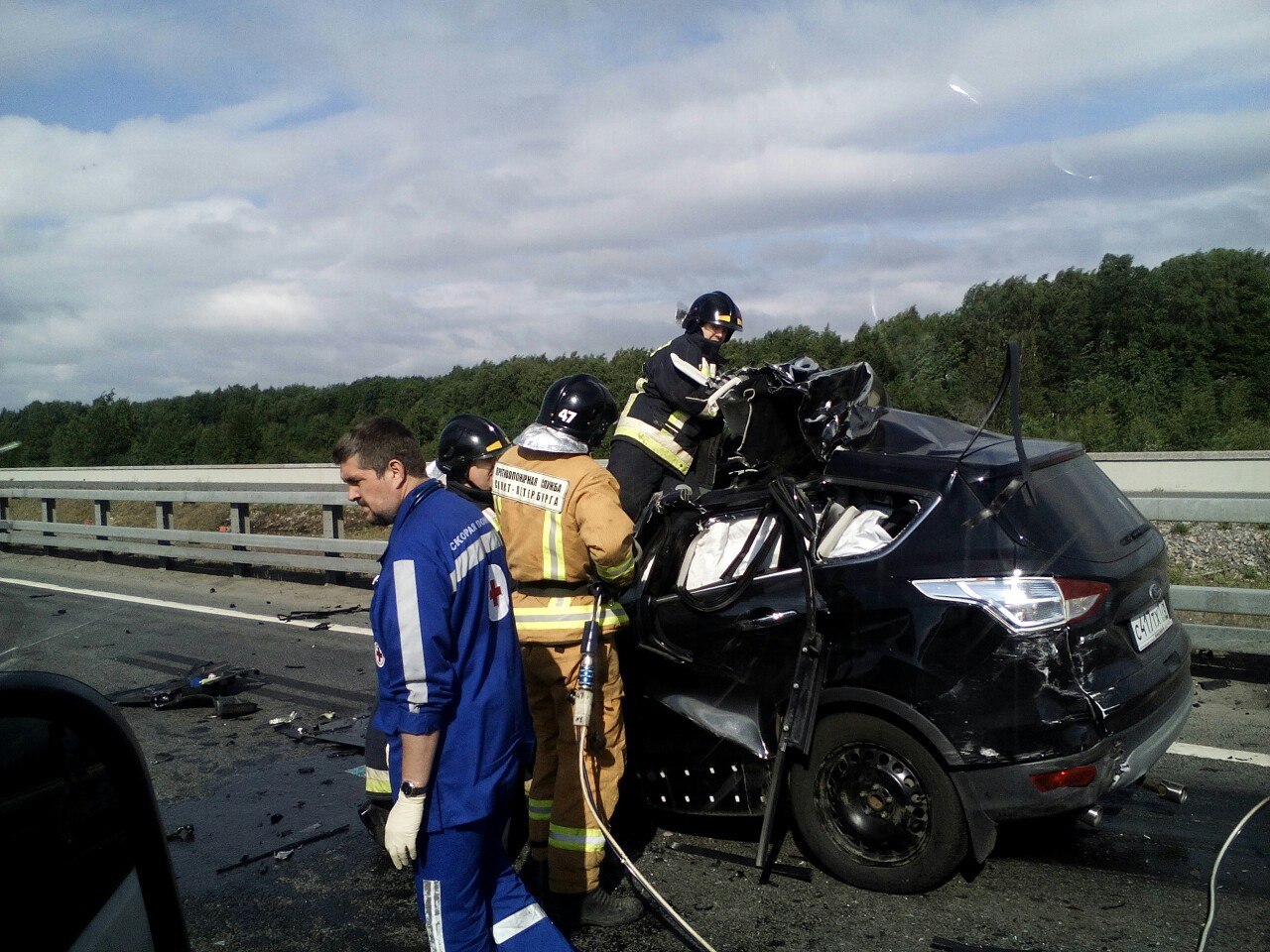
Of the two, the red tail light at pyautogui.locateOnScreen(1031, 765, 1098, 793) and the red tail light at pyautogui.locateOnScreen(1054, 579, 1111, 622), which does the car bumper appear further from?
the red tail light at pyautogui.locateOnScreen(1054, 579, 1111, 622)

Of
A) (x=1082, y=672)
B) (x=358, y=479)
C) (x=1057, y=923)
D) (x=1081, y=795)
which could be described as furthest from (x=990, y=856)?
(x=358, y=479)

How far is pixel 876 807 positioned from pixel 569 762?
118 centimetres

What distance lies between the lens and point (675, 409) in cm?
596

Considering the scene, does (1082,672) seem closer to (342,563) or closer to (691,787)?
(691,787)

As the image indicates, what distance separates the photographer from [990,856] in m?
4.01

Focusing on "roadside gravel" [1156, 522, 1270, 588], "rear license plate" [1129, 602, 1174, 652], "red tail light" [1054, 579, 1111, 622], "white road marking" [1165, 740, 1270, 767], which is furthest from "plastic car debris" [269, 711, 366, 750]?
"roadside gravel" [1156, 522, 1270, 588]

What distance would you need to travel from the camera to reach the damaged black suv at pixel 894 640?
3.39 metres

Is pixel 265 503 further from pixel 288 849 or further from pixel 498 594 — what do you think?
pixel 498 594

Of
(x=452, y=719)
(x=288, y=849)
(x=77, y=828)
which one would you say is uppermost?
(x=77, y=828)

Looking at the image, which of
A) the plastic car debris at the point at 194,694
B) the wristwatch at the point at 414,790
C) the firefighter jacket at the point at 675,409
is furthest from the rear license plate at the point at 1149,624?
the plastic car debris at the point at 194,694

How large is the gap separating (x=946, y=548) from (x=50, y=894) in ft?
9.57

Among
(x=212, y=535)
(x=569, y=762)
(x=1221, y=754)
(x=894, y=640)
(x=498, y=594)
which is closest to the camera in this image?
(x=498, y=594)

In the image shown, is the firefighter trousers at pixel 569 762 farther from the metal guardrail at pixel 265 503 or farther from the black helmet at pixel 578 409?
the metal guardrail at pixel 265 503

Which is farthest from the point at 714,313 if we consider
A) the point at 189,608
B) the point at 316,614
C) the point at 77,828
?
the point at 189,608
